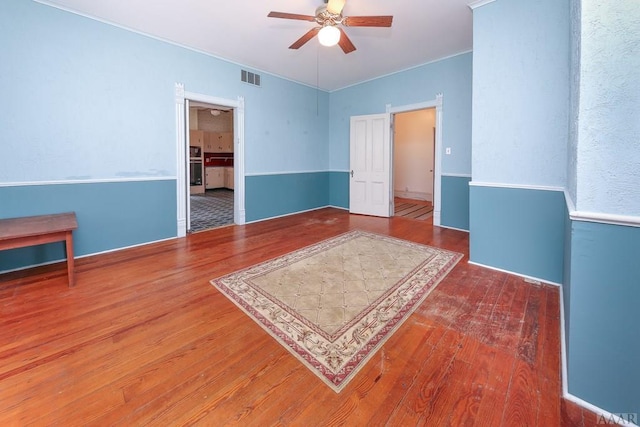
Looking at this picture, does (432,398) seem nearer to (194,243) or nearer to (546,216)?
(546,216)

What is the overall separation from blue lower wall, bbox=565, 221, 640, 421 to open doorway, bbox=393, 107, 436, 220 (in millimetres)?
6099

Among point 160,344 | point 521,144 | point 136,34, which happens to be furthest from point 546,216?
point 136,34

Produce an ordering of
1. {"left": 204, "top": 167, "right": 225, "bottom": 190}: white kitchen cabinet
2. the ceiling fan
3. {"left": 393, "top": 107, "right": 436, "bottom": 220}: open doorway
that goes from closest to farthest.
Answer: the ceiling fan → {"left": 393, "top": 107, "right": 436, "bottom": 220}: open doorway → {"left": 204, "top": 167, "right": 225, "bottom": 190}: white kitchen cabinet

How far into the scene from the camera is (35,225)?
2.67 metres

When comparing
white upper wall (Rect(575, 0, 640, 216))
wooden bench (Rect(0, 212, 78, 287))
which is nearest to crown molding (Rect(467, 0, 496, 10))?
white upper wall (Rect(575, 0, 640, 216))

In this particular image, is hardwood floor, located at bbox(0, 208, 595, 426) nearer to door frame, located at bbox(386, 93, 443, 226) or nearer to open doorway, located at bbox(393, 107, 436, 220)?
door frame, located at bbox(386, 93, 443, 226)

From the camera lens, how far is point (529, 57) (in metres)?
2.71

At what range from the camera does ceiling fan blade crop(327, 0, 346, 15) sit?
2.65m

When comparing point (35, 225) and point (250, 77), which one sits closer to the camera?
point (35, 225)

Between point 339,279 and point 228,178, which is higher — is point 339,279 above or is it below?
below

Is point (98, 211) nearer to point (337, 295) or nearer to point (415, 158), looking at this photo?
point (337, 295)

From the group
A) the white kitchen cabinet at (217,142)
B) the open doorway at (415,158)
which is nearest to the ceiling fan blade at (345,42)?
the open doorway at (415,158)

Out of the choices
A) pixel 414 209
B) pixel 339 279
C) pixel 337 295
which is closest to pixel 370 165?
pixel 414 209

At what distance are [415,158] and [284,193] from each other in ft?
14.5
